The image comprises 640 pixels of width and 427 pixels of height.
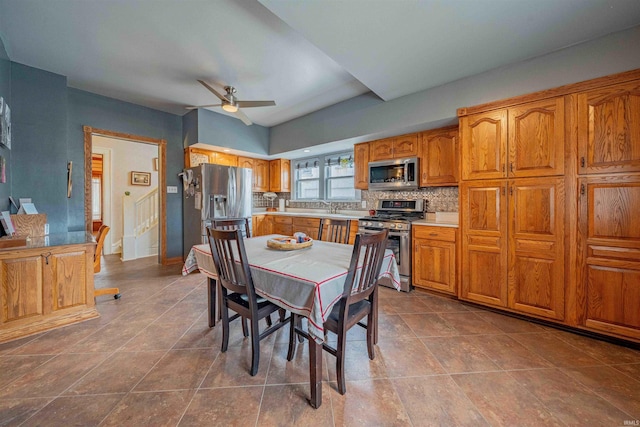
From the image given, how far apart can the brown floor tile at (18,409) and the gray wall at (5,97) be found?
2.12 meters

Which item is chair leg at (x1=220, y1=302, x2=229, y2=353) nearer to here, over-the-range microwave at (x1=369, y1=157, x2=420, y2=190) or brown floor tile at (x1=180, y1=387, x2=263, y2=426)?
brown floor tile at (x1=180, y1=387, x2=263, y2=426)

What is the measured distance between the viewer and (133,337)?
6.96 feet

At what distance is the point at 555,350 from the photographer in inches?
78.2

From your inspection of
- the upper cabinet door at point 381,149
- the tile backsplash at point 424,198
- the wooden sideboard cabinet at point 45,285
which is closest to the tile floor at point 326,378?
the wooden sideboard cabinet at point 45,285

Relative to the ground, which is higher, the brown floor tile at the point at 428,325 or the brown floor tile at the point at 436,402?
the brown floor tile at the point at 428,325

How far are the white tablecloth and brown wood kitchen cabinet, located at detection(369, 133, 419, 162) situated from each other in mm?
2074

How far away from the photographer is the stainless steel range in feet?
10.7

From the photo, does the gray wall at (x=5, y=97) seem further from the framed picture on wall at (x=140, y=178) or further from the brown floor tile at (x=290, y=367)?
the brown floor tile at (x=290, y=367)

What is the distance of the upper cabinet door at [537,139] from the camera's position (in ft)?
7.47

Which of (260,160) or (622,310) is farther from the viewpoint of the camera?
(260,160)

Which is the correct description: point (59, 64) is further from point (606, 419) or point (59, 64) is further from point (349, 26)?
point (606, 419)

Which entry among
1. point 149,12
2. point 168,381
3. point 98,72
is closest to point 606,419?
point 168,381

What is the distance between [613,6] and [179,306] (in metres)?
4.47

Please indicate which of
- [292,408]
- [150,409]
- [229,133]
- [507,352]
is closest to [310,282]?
[292,408]
